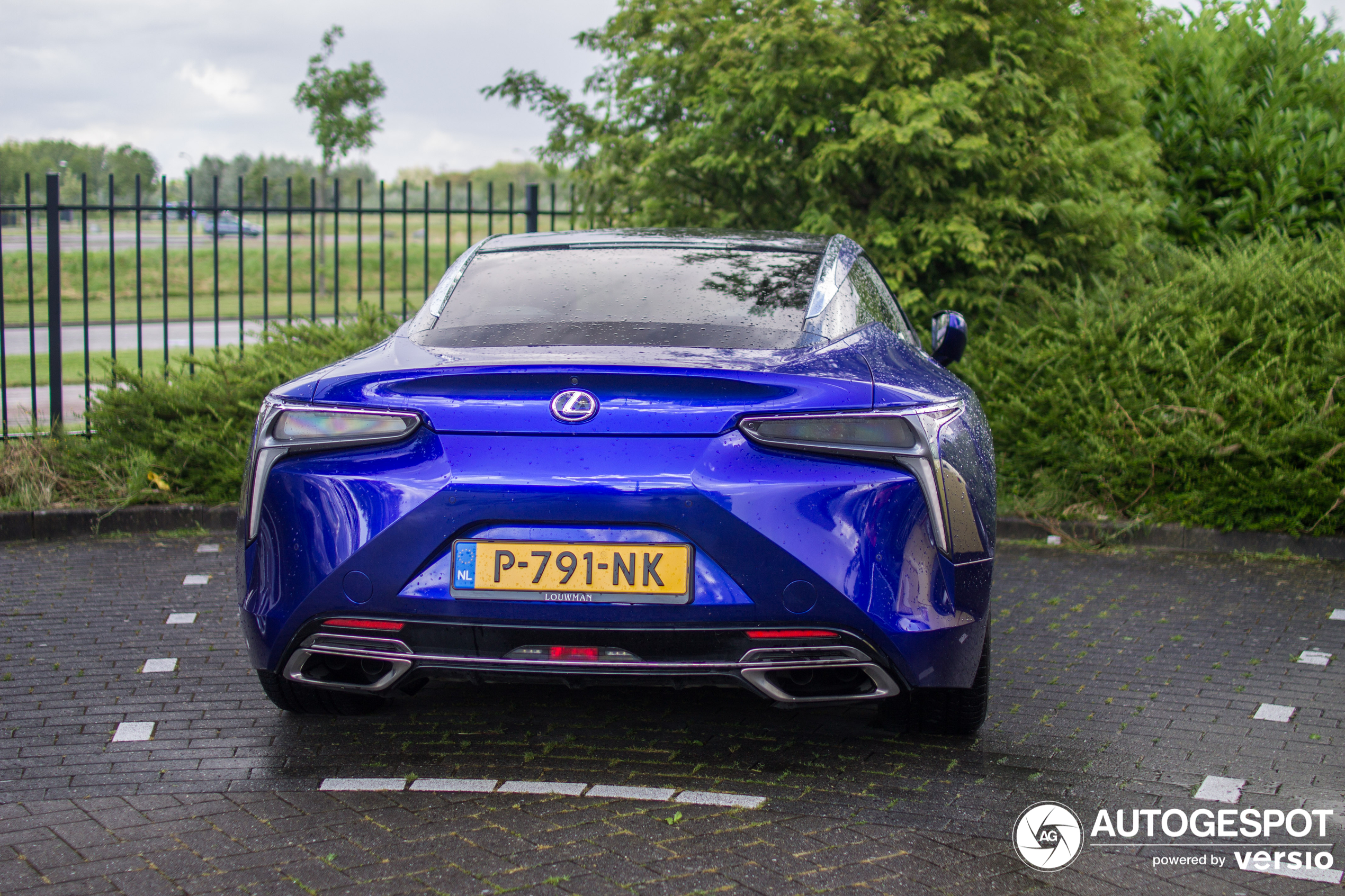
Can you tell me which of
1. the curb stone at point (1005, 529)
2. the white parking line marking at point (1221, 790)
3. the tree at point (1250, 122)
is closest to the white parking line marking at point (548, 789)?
the white parking line marking at point (1221, 790)

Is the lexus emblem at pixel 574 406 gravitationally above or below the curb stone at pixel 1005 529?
above

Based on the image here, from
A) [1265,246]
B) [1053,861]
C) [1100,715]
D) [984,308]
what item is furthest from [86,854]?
[1265,246]

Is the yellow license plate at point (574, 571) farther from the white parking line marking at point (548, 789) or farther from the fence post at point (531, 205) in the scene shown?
the fence post at point (531, 205)

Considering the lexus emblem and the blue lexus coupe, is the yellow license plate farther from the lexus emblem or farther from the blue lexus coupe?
the lexus emblem

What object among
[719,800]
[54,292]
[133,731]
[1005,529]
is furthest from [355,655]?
[54,292]

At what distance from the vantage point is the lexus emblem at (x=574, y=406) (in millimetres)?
2801

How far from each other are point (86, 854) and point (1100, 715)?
9.22ft

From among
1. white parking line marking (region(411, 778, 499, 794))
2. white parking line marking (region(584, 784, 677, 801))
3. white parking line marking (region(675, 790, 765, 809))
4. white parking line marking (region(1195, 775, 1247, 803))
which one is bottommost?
white parking line marking (region(411, 778, 499, 794))

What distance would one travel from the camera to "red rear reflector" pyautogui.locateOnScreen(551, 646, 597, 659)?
111 inches

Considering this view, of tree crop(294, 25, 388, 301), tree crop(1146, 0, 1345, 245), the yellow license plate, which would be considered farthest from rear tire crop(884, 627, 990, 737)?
tree crop(294, 25, 388, 301)

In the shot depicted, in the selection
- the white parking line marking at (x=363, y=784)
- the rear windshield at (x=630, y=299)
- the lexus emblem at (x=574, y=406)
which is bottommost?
the white parking line marking at (x=363, y=784)

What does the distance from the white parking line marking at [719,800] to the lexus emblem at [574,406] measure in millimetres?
993

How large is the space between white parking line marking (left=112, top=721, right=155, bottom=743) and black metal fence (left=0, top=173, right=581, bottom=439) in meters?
2.56

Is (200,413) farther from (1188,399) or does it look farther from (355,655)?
(1188,399)
